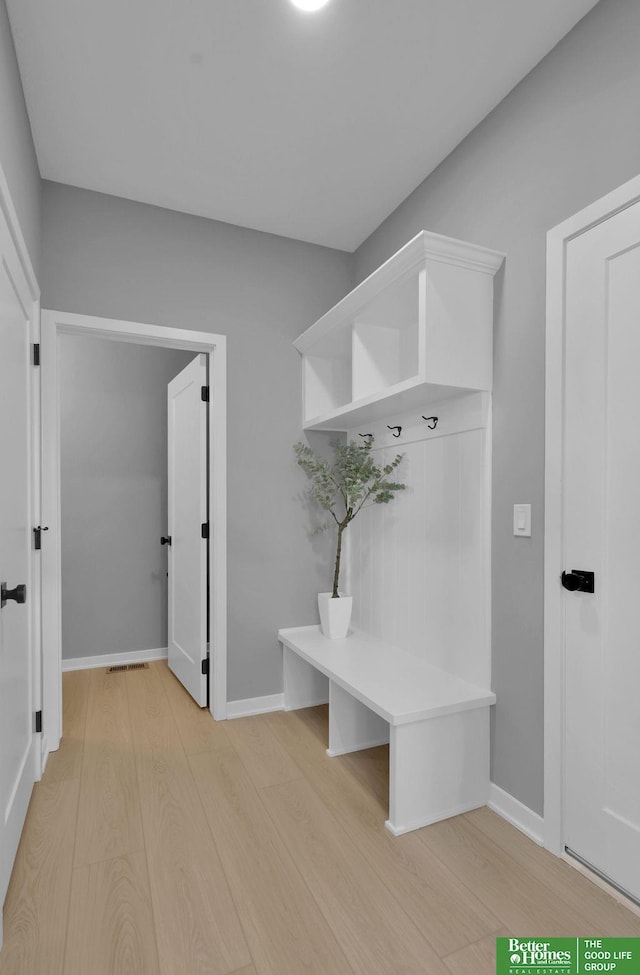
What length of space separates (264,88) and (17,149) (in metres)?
0.90

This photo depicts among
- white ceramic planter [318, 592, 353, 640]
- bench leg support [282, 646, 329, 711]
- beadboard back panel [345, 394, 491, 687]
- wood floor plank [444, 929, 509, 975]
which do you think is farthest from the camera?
bench leg support [282, 646, 329, 711]

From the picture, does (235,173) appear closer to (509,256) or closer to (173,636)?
(509,256)

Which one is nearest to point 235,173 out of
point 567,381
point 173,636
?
point 567,381

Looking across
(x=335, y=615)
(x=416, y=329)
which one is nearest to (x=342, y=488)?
(x=335, y=615)

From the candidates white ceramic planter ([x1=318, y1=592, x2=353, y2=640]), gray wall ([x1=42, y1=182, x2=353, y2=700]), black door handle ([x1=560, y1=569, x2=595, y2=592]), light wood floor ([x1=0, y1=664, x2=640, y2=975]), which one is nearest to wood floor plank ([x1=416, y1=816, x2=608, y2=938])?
light wood floor ([x1=0, y1=664, x2=640, y2=975])

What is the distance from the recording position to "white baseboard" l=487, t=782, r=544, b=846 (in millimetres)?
1790

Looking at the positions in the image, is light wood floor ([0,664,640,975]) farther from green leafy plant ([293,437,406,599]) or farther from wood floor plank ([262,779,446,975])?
green leafy plant ([293,437,406,599])

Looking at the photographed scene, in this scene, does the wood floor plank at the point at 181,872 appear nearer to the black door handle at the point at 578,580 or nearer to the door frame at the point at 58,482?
the door frame at the point at 58,482

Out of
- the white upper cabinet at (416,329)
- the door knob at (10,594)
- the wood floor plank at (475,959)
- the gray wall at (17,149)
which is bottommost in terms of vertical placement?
the wood floor plank at (475,959)

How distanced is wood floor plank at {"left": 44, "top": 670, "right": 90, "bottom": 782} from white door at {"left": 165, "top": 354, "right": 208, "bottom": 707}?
57cm

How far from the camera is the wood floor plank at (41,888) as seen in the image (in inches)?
53.2

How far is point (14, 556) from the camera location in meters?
1.73

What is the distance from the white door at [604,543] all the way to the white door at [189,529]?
6.18ft

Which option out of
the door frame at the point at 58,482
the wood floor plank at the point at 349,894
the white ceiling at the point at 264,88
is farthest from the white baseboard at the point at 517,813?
the white ceiling at the point at 264,88
